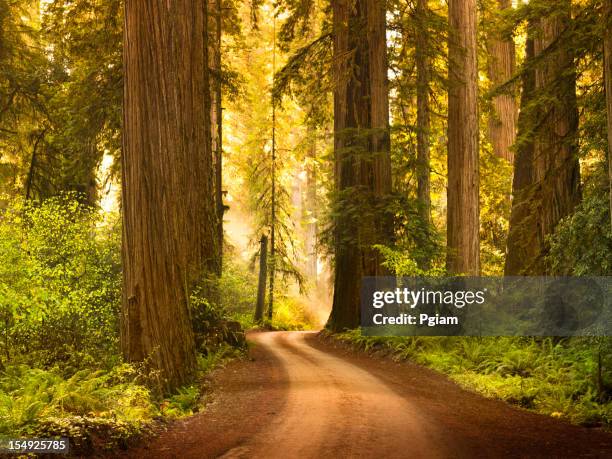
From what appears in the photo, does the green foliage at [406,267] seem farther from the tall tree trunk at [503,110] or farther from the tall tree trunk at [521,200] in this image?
the tall tree trunk at [503,110]

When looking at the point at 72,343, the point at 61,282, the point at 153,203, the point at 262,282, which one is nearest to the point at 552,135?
the point at 153,203

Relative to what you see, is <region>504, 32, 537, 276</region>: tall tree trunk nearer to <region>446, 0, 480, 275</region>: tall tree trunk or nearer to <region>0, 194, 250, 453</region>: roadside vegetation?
<region>446, 0, 480, 275</region>: tall tree trunk

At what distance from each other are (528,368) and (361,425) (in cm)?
532

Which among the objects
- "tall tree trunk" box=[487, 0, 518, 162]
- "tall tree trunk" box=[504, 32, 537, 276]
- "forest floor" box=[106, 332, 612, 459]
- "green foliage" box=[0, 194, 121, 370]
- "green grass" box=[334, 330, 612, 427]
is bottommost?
"forest floor" box=[106, 332, 612, 459]

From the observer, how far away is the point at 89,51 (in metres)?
18.5

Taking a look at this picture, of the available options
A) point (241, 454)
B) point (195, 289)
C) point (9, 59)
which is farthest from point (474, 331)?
point (9, 59)

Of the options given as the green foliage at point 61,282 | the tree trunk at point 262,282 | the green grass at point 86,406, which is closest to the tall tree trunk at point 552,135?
the green grass at point 86,406

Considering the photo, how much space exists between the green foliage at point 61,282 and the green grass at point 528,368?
671 centimetres

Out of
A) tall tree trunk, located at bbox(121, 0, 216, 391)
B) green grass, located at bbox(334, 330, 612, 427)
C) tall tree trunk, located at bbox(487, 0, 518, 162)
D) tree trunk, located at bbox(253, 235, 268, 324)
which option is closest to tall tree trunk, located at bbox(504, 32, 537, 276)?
green grass, located at bbox(334, 330, 612, 427)

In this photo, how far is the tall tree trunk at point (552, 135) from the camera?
12.6 meters

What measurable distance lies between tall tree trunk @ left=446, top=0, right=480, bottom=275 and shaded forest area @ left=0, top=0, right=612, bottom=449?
50 millimetres

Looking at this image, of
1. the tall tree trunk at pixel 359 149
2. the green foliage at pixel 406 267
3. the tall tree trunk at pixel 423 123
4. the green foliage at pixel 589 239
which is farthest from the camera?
the tall tree trunk at pixel 359 149

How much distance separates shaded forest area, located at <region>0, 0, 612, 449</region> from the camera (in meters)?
10.3

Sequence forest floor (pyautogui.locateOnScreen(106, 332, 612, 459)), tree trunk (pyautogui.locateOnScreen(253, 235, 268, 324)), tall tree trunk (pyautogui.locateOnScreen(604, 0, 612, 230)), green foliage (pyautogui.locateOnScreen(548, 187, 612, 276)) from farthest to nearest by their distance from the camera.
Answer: tree trunk (pyautogui.locateOnScreen(253, 235, 268, 324)) → green foliage (pyautogui.locateOnScreen(548, 187, 612, 276)) → tall tree trunk (pyautogui.locateOnScreen(604, 0, 612, 230)) → forest floor (pyautogui.locateOnScreen(106, 332, 612, 459))
